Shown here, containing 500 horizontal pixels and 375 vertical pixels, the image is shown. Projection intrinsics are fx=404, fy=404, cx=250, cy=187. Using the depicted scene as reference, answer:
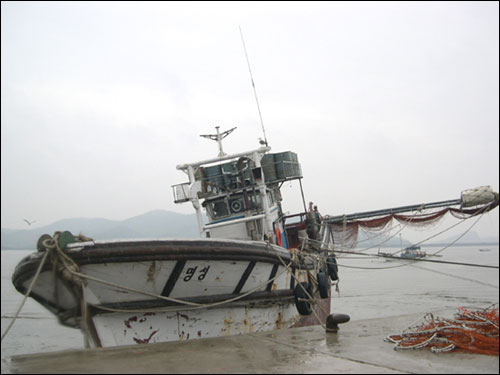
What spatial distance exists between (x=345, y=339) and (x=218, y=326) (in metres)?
2.54

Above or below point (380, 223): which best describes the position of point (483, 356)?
above

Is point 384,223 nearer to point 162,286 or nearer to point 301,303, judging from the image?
point 301,303

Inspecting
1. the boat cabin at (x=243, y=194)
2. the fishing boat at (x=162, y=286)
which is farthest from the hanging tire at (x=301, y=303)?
the boat cabin at (x=243, y=194)

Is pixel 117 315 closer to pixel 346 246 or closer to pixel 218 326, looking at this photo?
pixel 218 326

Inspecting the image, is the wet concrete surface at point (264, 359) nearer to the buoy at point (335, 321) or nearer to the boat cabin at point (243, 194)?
the buoy at point (335, 321)

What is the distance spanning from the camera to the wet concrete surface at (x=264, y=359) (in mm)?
3787

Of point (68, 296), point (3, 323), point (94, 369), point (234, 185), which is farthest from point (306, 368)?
point (3, 323)

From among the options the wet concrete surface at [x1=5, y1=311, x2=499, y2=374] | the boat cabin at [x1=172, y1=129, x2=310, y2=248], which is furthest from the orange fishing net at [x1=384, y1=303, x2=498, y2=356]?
the boat cabin at [x1=172, y1=129, x2=310, y2=248]

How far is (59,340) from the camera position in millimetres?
14992

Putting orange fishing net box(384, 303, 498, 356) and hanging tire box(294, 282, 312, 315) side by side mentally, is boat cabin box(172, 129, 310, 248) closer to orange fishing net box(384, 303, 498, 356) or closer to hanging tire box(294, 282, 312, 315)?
hanging tire box(294, 282, 312, 315)

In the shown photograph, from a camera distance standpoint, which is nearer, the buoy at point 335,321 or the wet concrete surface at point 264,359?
the wet concrete surface at point 264,359

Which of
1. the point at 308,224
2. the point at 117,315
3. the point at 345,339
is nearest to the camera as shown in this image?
the point at 345,339

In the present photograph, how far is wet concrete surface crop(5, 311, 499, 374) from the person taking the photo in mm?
3787

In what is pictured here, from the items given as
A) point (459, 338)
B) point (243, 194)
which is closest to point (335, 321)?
point (459, 338)
